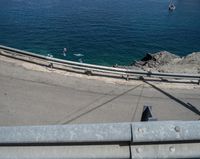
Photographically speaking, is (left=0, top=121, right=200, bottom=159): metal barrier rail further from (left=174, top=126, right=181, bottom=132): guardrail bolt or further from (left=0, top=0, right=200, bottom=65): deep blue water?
(left=0, top=0, right=200, bottom=65): deep blue water

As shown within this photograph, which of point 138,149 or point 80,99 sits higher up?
point 80,99

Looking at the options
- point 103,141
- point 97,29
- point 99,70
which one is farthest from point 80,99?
point 97,29

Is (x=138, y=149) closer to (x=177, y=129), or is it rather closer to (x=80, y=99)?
(x=177, y=129)

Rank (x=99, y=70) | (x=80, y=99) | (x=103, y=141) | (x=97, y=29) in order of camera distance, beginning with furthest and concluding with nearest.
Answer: (x=97, y=29)
(x=99, y=70)
(x=80, y=99)
(x=103, y=141)

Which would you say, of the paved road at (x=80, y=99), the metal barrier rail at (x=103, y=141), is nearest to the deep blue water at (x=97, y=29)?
the paved road at (x=80, y=99)

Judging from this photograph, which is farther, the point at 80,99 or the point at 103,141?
the point at 80,99

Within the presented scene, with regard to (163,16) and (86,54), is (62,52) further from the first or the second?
(163,16)

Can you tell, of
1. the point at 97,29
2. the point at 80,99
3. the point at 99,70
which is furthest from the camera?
the point at 97,29
